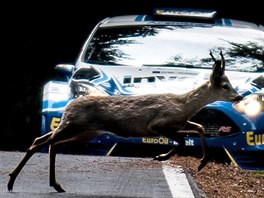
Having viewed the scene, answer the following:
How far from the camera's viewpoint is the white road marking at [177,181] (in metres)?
9.32

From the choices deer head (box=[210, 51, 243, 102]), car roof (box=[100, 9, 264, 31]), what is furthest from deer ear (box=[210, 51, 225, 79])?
car roof (box=[100, 9, 264, 31])

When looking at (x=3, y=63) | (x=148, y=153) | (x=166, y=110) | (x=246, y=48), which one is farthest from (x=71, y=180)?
(x=3, y=63)

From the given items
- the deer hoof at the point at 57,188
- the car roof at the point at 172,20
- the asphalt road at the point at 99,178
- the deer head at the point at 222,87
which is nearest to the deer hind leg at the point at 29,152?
the asphalt road at the point at 99,178

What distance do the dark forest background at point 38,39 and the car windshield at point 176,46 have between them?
4075 mm

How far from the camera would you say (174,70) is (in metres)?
12.6

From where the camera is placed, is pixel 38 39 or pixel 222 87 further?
pixel 38 39

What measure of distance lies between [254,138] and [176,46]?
1.83 m

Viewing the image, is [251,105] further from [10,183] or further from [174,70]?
[10,183]

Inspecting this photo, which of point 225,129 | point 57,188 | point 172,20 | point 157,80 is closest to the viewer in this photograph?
point 57,188

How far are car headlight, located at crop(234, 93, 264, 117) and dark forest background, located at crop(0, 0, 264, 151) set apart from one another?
594 centimetres

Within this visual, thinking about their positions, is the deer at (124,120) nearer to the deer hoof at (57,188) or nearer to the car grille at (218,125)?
the deer hoof at (57,188)

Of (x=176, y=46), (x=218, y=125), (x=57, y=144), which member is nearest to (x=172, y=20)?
(x=176, y=46)

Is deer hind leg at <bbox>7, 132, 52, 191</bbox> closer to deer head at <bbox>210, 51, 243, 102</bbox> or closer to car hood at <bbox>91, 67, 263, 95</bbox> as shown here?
deer head at <bbox>210, 51, 243, 102</bbox>

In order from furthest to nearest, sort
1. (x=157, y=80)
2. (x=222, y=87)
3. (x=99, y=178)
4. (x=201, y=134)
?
(x=157, y=80) → (x=99, y=178) → (x=222, y=87) → (x=201, y=134)
